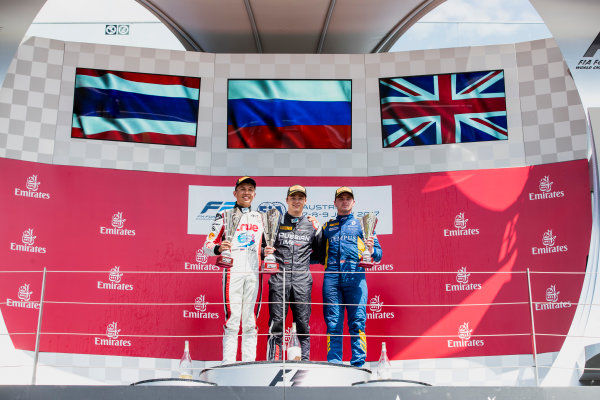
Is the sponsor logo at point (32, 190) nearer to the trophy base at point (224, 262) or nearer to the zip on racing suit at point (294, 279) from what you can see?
the trophy base at point (224, 262)

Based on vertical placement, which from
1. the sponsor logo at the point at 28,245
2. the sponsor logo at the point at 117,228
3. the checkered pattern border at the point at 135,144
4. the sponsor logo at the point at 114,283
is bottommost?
the sponsor logo at the point at 114,283

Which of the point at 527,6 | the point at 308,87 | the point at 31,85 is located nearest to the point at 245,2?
the point at 308,87

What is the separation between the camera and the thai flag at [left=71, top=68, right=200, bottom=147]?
6.89 meters

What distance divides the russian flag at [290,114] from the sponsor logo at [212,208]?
0.59 metres

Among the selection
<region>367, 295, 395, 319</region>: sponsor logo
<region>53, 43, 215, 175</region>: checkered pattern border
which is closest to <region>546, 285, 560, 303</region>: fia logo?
<region>367, 295, 395, 319</region>: sponsor logo

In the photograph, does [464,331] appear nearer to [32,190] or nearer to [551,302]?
[551,302]

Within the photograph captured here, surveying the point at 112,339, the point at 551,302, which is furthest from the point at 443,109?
the point at 112,339

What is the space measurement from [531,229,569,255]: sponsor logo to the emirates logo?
385 cm

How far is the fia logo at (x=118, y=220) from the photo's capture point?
6.73 m

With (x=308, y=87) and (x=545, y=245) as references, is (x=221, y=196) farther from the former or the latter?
(x=545, y=245)

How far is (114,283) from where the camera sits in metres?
6.59

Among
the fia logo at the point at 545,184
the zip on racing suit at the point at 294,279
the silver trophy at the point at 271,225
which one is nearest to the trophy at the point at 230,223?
the silver trophy at the point at 271,225

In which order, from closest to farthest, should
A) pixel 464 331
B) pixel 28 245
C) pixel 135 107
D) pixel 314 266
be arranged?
pixel 28 245 < pixel 464 331 < pixel 314 266 < pixel 135 107

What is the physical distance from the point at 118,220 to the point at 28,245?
0.83 m
